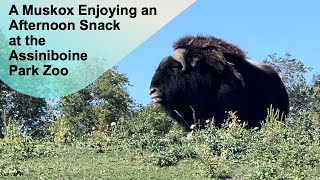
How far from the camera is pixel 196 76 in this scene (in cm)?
1120

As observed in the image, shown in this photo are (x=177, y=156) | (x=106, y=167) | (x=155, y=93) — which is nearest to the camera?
(x=106, y=167)

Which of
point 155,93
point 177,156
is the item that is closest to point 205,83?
point 155,93

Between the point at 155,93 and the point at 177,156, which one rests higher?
the point at 155,93

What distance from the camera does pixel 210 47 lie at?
11.3 meters

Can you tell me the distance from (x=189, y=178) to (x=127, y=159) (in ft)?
4.13

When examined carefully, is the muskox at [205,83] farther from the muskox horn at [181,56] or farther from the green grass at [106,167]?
the green grass at [106,167]

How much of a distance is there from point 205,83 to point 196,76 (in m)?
0.20

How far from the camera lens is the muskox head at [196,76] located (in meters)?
11.1

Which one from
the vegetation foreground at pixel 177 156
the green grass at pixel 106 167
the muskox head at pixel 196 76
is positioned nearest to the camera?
the vegetation foreground at pixel 177 156

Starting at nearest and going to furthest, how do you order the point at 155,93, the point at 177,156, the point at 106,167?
the point at 106,167 < the point at 177,156 < the point at 155,93

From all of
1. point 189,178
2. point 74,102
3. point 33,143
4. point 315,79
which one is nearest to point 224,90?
point 33,143

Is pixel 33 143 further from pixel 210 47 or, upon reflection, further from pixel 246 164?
pixel 210 47

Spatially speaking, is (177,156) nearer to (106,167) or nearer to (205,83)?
(106,167)

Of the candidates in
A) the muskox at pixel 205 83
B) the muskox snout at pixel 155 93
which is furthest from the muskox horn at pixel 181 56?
the muskox snout at pixel 155 93
